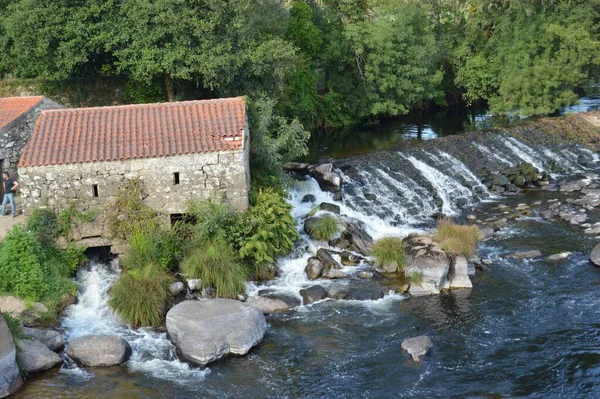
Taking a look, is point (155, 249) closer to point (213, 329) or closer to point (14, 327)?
point (213, 329)

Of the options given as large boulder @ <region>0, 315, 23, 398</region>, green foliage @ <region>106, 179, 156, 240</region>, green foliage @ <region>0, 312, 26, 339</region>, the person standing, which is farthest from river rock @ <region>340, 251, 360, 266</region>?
the person standing

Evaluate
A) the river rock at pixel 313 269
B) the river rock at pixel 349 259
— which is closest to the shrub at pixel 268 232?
the river rock at pixel 313 269

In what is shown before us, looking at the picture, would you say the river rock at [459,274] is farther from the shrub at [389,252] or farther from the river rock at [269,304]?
the river rock at [269,304]

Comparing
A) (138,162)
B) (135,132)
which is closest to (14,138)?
(135,132)

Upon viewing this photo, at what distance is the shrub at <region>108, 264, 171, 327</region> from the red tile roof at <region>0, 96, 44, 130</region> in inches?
316

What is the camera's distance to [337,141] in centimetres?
3559

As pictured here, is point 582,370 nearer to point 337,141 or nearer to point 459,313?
point 459,313

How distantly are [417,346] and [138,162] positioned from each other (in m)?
9.45

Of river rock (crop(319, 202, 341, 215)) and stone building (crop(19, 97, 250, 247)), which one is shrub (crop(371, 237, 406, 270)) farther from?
stone building (crop(19, 97, 250, 247))

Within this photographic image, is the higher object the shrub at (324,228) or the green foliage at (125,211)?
the green foliage at (125,211)

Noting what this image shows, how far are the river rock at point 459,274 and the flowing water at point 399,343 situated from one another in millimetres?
446

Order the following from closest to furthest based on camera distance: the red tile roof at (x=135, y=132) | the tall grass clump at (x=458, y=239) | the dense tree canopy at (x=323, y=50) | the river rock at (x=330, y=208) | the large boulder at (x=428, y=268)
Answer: the large boulder at (x=428, y=268) < the red tile roof at (x=135, y=132) < the tall grass clump at (x=458, y=239) < the river rock at (x=330, y=208) < the dense tree canopy at (x=323, y=50)

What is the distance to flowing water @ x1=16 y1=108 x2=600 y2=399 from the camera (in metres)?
14.1

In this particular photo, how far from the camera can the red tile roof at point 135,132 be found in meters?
19.3
